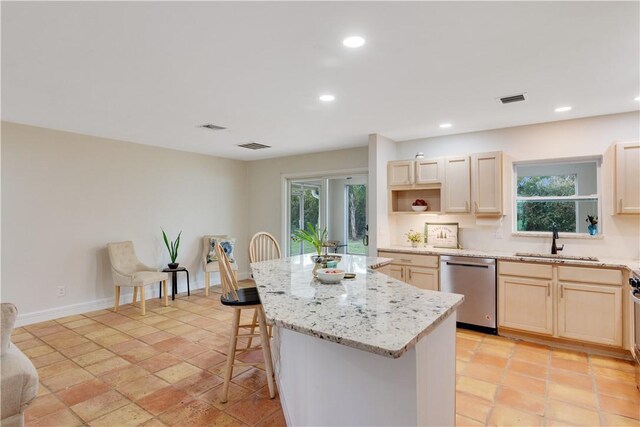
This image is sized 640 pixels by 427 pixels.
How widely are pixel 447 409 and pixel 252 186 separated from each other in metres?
6.02

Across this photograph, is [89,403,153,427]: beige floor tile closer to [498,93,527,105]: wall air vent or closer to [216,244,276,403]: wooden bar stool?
[216,244,276,403]: wooden bar stool

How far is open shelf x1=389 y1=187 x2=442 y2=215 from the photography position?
475cm

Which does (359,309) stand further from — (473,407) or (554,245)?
(554,245)

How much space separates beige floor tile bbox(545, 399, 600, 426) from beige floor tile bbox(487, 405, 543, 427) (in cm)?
13

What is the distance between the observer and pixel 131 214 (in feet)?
17.1

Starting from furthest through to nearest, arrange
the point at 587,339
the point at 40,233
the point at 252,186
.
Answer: the point at 252,186 < the point at 40,233 < the point at 587,339

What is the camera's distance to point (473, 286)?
3.94 metres

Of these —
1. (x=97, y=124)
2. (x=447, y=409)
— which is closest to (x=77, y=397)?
(x=447, y=409)

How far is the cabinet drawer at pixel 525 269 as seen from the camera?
11.7ft

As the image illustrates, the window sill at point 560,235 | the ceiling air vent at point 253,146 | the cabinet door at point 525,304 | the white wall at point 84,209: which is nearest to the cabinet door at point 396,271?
the cabinet door at point 525,304

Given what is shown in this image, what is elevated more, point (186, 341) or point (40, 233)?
point (40, 233)

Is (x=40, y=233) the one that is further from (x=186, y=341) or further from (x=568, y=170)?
(x=568, y=170)

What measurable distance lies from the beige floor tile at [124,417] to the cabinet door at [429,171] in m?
3.90

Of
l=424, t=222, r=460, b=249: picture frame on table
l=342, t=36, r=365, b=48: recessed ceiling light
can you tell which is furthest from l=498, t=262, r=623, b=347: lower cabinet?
l=342, t=36, r=365, b=48: recessed ceiling light
